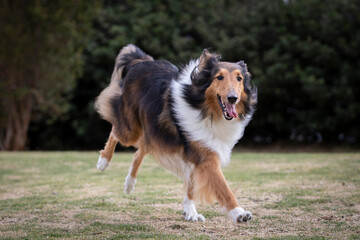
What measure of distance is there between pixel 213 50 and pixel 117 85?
979 cm

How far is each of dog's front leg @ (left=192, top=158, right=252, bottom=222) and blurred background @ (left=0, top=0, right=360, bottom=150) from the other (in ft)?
39.3

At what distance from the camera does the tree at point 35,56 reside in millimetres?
Result: 17328

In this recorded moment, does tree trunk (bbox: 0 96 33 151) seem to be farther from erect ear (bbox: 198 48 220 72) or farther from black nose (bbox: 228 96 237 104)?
black nose (bbox: 228 96 237 104)

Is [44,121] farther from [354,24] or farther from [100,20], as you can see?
[354,24]

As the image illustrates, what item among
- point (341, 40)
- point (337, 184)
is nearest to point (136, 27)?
point (341, 40)

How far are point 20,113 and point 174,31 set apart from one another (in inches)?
283

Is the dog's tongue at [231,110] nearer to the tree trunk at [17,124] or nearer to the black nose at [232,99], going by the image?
the black nose at [232,99]

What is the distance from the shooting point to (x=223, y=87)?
490cm

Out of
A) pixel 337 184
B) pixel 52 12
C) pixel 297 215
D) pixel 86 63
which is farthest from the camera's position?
Result: pixel 86 63

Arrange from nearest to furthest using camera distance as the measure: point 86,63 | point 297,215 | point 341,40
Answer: point 297,215, point 341,40, point 86,63

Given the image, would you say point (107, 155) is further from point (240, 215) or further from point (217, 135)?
point (240, 215)

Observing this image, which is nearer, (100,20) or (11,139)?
(11,139)

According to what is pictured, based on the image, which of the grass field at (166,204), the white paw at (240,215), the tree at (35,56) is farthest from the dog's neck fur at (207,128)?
the tree at (35,56)

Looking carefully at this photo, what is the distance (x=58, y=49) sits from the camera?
18.2 m
